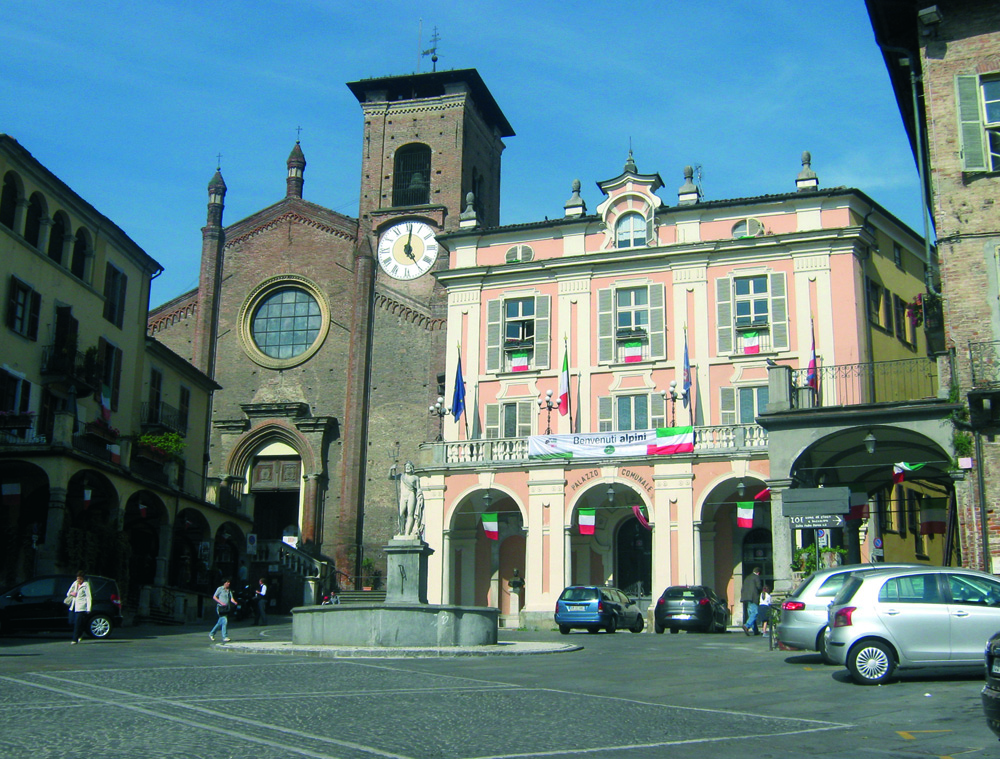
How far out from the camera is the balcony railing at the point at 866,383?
102ft

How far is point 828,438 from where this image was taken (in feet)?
80.1

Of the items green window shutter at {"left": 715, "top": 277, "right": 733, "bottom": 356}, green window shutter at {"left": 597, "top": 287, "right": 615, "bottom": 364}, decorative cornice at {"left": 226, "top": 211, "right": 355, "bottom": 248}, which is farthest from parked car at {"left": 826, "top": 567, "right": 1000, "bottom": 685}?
decorative cornice at {"left": 226, "top": 211, "right": 355, "bottom": 248}

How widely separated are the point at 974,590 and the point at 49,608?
1856cm

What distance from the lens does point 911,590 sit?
1338cm

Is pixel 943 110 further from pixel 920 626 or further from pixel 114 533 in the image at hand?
pixel 114 533

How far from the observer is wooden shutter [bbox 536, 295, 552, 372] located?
123 feet

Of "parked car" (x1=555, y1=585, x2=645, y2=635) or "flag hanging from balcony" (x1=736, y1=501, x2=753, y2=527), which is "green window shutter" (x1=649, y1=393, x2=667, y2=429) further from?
"parked car" (x1=555, y1=585, x2=645, y2=635)

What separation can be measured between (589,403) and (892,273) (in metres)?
11.3

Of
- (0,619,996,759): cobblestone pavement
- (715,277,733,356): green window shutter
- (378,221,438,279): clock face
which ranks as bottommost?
(0,619,996,759): cobblestone pavement

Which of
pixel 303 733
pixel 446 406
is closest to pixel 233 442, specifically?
pixel 446 406

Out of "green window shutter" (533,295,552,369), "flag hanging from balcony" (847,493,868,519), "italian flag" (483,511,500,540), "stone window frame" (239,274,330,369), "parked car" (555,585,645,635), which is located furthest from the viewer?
"stone window frame" (239,274,330,369)

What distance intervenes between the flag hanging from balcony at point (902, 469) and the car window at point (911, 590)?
39.7ft

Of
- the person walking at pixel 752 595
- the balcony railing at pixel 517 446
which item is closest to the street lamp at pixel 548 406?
the balcony railing at pixel 517 446

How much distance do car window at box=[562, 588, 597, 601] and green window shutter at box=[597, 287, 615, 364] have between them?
1016 centimetres
